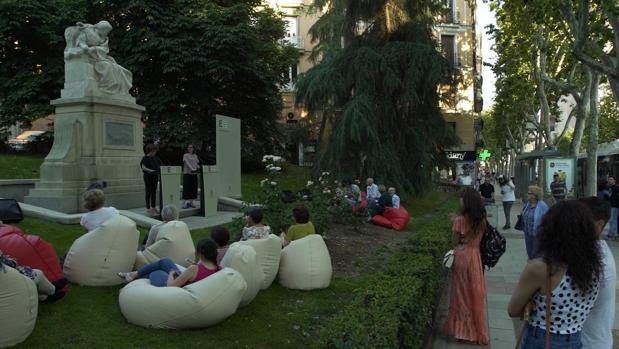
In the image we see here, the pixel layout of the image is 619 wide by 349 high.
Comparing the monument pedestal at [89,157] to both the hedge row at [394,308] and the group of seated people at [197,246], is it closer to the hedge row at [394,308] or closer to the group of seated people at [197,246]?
the group of seated people at [197,246]

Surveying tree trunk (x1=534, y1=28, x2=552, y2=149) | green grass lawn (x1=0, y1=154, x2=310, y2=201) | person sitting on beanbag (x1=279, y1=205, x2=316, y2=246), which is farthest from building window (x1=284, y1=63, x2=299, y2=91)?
person sitting on beanbag (x1=279, y1=205, x2=316, y2=246)

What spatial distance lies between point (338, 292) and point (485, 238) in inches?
99.3

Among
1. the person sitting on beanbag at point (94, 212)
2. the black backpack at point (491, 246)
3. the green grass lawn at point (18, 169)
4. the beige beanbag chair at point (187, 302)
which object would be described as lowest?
the beige beanbag chair at point (187, 302)

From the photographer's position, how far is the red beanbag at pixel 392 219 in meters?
15.2

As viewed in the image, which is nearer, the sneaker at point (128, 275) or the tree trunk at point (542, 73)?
the sneaker at point (128, 275)

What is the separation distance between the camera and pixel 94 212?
22.2 ft

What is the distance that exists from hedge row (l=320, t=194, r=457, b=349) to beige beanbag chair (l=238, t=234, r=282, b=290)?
1460mm

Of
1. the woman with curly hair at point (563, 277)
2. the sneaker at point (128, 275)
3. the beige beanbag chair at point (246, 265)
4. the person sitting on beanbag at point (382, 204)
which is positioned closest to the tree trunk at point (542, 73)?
the person sitting on beanbag at point (382, 204)

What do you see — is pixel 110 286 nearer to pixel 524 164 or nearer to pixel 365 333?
pixel 365 333

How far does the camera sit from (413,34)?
848 inches

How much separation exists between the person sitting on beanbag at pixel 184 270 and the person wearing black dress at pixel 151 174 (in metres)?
5.18

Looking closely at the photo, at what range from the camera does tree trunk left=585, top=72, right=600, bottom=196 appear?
21.1 metres

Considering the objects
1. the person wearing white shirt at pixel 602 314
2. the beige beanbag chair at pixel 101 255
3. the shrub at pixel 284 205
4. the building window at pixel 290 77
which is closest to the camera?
the person wearing white shirt at pixel 602 314

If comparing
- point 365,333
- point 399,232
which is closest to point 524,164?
point 399,232
